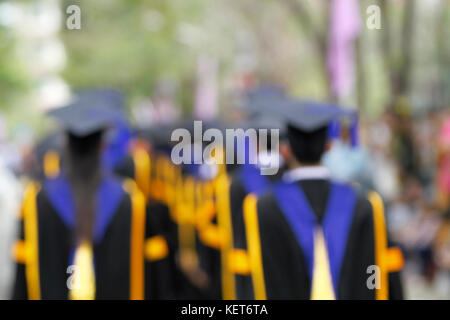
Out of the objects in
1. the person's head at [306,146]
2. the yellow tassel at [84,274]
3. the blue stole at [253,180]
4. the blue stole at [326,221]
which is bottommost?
the yellow tassel at [84,274]

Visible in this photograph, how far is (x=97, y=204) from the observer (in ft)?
13.0

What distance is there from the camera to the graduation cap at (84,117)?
402 centimetres

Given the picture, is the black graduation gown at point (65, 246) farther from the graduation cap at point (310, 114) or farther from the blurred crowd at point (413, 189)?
the blurred crowd at point (413, 189)

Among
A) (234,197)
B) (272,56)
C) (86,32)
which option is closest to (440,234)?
(234,197)

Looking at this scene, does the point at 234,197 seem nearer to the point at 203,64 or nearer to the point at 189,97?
the point at 203,64

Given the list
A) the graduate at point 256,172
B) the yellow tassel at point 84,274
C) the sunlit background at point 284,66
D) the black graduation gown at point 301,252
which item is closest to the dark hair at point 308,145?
the black graduation gown at point 301,252

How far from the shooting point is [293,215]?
3.63m

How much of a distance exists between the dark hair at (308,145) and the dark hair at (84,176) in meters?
1.00

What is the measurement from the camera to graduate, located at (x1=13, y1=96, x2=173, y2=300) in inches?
155

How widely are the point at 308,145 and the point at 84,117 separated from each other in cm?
118

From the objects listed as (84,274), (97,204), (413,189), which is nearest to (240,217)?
(97,204)

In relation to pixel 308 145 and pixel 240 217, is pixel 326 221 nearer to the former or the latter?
pixel 308 145

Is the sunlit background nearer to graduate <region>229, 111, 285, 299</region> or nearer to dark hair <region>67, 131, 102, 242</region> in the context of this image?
graduate <region>229, 111, 285, 299</region>

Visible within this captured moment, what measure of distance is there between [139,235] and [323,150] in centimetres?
104
